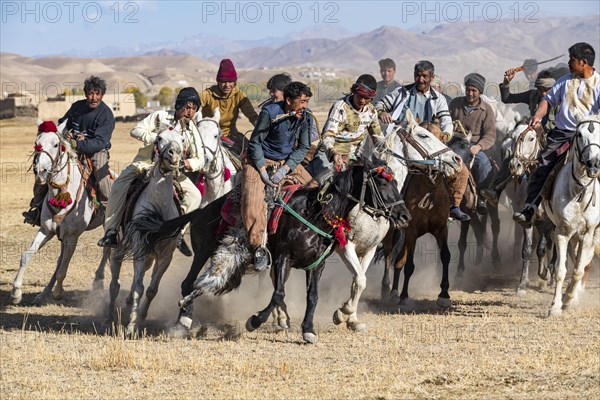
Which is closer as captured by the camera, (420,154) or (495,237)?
(420,154)

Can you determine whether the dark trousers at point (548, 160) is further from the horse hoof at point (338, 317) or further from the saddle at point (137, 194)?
the saddle at point (137, 194)

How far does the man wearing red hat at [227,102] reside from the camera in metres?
13.8

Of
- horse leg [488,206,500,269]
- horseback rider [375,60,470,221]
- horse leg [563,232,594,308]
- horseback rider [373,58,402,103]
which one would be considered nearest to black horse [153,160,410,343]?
horseback rider [375,60,470,221]

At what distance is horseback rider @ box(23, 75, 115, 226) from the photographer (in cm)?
1309

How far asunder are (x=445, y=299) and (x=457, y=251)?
14.0 feet

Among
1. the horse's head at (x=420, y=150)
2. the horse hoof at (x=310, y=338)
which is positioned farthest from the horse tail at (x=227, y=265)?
the horse's head at (x=420, y=150)

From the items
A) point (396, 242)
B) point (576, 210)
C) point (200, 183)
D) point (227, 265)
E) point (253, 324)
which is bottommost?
point (253, 324)

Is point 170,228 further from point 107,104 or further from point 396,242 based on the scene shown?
point 107,104

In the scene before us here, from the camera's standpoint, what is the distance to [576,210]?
11.8 m

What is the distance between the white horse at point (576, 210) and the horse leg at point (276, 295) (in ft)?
11.6

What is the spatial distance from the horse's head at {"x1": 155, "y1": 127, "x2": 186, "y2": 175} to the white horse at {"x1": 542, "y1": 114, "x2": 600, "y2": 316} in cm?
442

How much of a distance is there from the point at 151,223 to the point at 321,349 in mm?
2388

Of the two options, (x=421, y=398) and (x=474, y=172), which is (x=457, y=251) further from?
(x=421, y=398)

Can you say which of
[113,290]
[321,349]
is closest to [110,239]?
[113,290]
